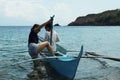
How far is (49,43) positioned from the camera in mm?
17812

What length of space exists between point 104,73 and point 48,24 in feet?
15.4

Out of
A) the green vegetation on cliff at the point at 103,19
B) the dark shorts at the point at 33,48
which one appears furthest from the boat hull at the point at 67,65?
the green vegetation on cliff at the point at 103,19

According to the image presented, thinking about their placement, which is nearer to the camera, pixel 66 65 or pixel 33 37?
pixel 66 65

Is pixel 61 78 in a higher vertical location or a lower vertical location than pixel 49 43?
lower

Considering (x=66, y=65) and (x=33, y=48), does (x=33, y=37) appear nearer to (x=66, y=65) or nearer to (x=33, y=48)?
(x=33, y=48)

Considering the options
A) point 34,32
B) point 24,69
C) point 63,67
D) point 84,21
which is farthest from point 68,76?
point 84,21

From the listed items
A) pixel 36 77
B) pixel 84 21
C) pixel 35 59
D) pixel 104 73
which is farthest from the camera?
pixel 84 21

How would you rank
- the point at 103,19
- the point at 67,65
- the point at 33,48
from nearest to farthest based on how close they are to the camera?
the point at 67,65 → the point at 33,48 → the point at 103,19

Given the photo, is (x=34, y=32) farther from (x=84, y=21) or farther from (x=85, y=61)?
(x=84, y=21)

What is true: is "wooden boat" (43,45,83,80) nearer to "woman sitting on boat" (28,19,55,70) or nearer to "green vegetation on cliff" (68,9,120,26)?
"woman sitting on boat" (28,19,55,70)

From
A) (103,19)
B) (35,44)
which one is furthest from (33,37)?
(103,19)

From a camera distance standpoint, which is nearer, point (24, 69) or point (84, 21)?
point (24, 69)

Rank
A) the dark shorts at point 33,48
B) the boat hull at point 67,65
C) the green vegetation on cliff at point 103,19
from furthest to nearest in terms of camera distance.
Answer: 1. the green vegetation on cliff at point 103,19
2. the dark shorts at point 33,48
3. the boat hull at point 67,65

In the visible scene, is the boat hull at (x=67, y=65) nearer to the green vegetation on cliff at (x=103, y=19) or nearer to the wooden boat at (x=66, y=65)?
the wooden boat at (x=66, y=65)
